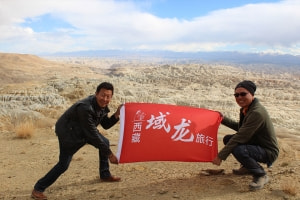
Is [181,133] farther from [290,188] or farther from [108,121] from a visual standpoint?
[290,188]

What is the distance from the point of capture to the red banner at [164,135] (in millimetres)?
4582

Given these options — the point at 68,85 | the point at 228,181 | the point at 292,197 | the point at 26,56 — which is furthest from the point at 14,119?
the point at 26,56

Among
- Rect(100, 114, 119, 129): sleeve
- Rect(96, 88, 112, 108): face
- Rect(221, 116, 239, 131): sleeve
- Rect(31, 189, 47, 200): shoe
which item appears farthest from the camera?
Rect(221, 116, 239, 131): sleeve

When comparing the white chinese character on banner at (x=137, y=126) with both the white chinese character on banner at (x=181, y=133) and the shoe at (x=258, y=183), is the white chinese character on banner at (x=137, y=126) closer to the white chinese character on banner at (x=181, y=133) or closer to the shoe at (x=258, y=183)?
the white chinese character on banner at (x=181, y=133)

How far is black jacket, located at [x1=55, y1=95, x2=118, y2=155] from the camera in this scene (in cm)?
424

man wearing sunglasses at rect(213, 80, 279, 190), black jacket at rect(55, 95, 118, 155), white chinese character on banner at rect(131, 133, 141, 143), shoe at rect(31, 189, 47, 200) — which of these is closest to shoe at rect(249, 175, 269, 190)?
man wearing sunglasses at rect(213, 80, 279, 190)

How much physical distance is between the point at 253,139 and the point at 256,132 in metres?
0.13

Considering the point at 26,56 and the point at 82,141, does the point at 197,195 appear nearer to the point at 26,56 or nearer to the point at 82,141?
the point at 82,141

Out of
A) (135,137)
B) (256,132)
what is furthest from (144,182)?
(256,132)

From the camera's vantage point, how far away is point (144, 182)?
504 cm

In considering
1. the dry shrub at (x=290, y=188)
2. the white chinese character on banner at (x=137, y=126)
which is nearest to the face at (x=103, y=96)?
the white chinese character on banner at (x=137, y=126)

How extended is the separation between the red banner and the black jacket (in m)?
0.37

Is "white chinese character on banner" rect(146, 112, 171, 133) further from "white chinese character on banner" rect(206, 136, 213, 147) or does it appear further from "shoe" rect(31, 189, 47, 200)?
"shoe" rect(31, 189, 47, 200)

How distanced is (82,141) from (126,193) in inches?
36.2
